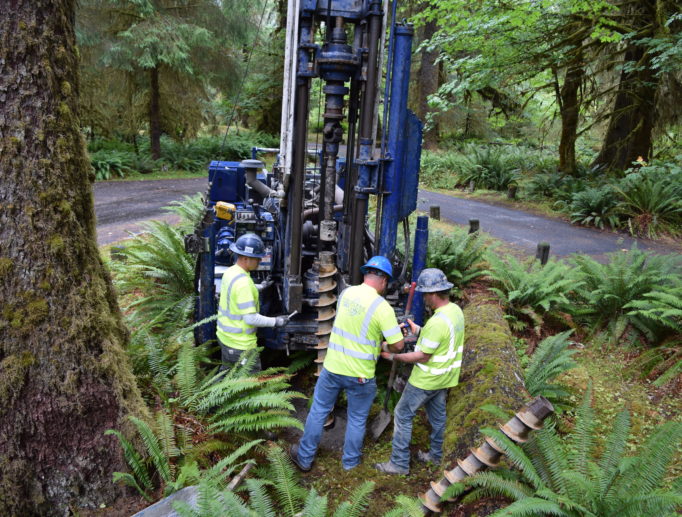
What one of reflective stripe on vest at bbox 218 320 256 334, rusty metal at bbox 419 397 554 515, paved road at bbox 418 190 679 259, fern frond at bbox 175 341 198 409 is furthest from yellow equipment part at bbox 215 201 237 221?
paved road at bbox 418 190 679 259

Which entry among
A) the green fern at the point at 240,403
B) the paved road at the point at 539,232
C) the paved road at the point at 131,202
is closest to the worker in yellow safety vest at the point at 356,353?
the green fern at the point at 240,403

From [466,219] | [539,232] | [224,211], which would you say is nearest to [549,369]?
[224,211]

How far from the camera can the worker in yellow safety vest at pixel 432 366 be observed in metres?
4.09

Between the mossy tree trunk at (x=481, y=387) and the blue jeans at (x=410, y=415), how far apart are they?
0.14 meters

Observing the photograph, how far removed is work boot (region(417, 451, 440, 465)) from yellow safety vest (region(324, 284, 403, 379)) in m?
1.01

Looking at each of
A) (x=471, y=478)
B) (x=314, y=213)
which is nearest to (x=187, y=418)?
(x=471, y=478)

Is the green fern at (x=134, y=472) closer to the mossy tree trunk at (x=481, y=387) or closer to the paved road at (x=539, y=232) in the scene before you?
the mossy tree trunk at (x=481, y=387)

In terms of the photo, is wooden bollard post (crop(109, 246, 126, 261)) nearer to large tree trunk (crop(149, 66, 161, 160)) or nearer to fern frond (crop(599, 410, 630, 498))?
fern frond (crop(599, 410, 630, 498))

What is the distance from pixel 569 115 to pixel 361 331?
1340 centimetres

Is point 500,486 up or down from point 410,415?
up

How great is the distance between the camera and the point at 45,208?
310 cm

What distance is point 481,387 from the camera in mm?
4223

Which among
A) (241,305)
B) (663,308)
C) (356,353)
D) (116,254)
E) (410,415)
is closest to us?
(356,353)

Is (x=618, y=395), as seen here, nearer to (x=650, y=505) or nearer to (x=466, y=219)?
(x=650, y=505)
